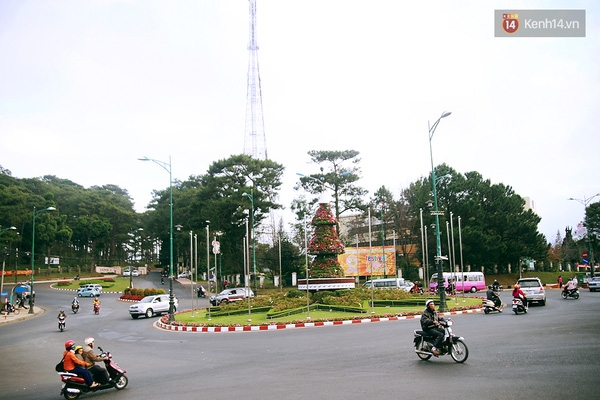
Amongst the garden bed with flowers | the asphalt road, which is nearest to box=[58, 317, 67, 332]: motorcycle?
the asphalt road

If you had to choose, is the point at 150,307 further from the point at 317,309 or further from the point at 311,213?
the point at 311,213

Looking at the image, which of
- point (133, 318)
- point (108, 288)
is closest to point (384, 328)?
point (133, 318)

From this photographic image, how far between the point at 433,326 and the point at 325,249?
1857 centimetres

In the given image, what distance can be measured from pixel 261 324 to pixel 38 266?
75.4m

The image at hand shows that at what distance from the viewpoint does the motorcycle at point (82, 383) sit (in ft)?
32.3

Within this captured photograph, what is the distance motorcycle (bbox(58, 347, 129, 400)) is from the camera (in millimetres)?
9859

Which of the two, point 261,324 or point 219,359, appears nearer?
point 219,359

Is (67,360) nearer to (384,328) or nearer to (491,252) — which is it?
(384,328)

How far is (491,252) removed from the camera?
56938 millimetres

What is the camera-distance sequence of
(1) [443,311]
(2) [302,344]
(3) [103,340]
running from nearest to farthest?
1. (2) [302,344]
2. (3) [103,340]
3. (1) [443,311]

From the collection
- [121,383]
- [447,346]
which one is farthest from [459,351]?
[121,383]

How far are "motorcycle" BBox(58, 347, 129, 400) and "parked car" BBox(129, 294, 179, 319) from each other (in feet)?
73.7

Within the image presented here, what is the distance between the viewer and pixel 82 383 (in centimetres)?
1002

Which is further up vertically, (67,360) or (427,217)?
(427,217)
